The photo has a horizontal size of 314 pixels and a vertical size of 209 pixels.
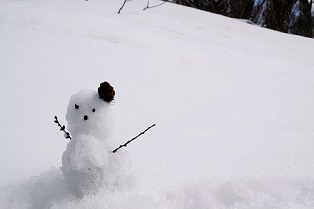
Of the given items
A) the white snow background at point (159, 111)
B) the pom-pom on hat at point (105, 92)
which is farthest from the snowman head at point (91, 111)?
the white snow background at point (159, 111)

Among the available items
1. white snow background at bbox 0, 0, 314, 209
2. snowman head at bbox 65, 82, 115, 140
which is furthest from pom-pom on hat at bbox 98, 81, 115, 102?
white snow background at bbox 0, 0, 314, 209

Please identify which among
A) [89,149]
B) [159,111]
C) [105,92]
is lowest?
[159,111]

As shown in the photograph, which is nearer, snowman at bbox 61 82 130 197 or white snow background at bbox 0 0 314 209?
→ snowman at bbox 61 82 130 197

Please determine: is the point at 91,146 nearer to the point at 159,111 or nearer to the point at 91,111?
the point at 91,111

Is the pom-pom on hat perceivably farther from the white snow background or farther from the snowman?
the white snow background

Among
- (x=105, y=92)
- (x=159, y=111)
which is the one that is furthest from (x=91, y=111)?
(x=159, y=111)

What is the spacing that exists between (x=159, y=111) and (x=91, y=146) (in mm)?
752

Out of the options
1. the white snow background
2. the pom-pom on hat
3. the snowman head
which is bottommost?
the white snow background

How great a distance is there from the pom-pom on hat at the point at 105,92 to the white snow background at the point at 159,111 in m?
0.25

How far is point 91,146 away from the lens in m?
0.65

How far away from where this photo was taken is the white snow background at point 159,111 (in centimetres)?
84

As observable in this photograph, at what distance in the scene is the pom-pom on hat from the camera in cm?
67

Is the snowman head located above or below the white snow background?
above

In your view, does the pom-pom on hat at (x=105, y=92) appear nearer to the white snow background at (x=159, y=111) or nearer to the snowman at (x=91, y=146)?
the snowman at (x=91, y=146)
